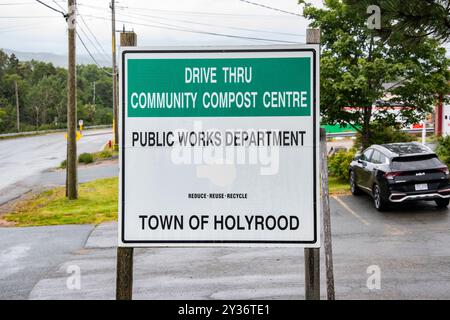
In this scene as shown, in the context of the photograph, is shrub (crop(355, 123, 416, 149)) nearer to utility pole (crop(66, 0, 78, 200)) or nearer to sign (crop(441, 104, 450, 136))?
utility pole (crop(66, 0, 78, 200))

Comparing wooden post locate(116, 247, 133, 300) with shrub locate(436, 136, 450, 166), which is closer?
wooden post locate(116, 247, 133, 300)

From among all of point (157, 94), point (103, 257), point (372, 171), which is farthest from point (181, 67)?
point (372, 171)

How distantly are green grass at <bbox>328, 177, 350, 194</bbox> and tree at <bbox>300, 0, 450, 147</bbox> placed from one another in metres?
2.05

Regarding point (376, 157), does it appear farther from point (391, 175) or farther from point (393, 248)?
point (393, 248)

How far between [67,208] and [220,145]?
14854mm

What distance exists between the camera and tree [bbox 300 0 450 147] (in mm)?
19109

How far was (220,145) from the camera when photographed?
13.4ft

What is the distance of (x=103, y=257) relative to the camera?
1099 cm

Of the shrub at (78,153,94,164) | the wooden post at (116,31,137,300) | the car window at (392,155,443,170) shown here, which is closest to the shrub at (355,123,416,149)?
the car window at (392,155,443,170)

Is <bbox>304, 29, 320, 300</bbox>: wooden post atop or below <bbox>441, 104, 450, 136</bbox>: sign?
below

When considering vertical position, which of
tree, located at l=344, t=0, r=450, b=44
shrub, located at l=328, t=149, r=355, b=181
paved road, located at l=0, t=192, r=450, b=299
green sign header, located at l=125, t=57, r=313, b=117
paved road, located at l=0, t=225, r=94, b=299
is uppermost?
tree, located at l=344, t=0, r=450, b=44

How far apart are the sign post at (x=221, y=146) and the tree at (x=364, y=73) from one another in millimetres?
15365

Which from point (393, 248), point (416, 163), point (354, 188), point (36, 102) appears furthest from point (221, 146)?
point (36, 102)

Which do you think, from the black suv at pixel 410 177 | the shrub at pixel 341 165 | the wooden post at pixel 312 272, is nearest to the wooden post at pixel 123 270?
the wooden post at pixel 312 272
